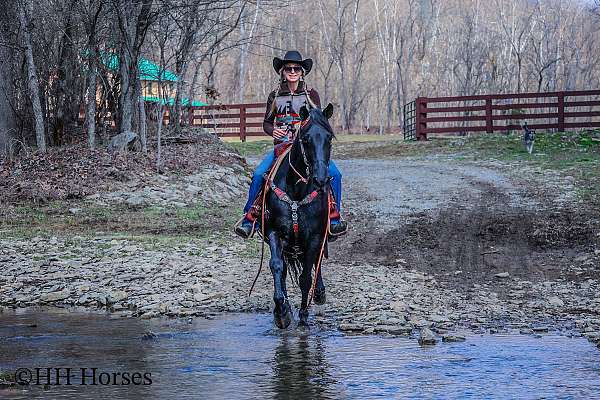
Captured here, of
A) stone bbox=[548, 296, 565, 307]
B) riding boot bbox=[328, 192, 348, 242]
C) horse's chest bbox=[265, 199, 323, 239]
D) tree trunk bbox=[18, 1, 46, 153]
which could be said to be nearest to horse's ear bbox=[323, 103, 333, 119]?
horse's chest bbox=[265, 199, 323, 239]

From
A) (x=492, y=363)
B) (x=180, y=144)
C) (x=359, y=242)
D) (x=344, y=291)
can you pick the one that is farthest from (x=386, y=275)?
(x=180, y=144)

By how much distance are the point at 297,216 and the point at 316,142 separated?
0.93 m

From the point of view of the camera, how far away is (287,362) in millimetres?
7246

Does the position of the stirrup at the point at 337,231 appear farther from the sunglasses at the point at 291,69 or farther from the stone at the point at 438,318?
the sunglasses at the point at 291,69

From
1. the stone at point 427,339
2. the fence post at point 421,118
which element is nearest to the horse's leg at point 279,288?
the stone at point 427,339

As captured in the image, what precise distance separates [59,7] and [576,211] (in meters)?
14.1

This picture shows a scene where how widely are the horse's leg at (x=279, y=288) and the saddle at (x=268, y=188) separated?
1.32 ft

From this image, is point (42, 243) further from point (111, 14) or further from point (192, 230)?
point (111, 14)

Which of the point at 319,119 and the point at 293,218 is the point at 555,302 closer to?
the point at 293,218

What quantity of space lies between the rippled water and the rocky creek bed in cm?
54

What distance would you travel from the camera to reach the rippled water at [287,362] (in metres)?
6.18

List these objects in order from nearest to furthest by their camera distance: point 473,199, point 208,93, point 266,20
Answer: point 473,199, point 208,93, point 266,20

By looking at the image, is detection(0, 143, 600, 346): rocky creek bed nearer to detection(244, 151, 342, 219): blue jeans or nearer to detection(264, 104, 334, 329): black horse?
detection(264, 104, 334, 329): black horse

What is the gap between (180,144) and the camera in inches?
995
